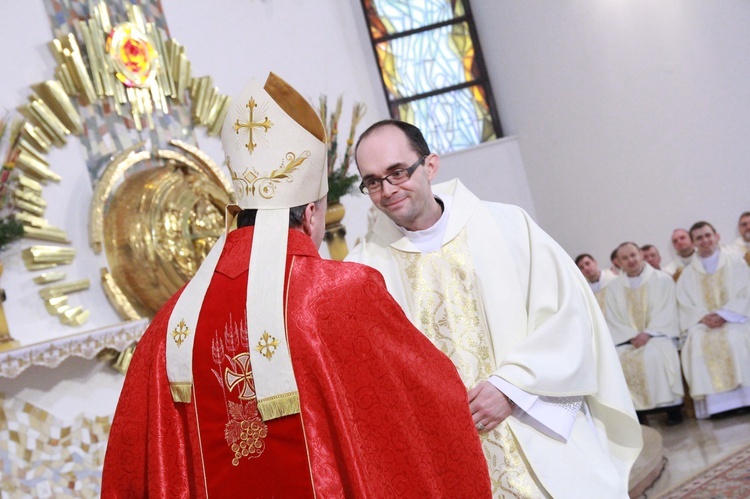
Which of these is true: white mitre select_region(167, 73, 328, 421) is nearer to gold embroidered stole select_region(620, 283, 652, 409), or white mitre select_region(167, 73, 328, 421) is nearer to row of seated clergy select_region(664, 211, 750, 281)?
gold embroidered stole select_region(620, 283, 652, 409)

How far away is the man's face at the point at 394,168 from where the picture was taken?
282 centimetres

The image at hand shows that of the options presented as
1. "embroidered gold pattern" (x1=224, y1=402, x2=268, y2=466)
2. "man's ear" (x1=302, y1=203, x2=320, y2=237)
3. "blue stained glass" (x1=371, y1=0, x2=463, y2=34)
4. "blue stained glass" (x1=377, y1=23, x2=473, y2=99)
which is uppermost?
"blue stained glass" (x1=371, y1=0, x2=463, y2=34)

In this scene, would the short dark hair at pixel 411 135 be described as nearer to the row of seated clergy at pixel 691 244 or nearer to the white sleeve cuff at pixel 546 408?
the white sleeve cuff at pixel 546 408

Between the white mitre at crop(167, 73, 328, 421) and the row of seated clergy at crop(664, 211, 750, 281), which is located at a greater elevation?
the white mitre at crop(167, 73, 328, 421)

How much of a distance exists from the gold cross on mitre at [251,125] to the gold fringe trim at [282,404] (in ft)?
2.03

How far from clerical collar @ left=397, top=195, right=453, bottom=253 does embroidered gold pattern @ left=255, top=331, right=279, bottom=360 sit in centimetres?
116

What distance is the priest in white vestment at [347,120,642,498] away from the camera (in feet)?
8.79

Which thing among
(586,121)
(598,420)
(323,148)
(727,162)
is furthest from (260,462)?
(586,121)

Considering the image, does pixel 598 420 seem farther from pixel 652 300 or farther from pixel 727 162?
pixel 727 162

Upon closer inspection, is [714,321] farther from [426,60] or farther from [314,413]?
[314,413]

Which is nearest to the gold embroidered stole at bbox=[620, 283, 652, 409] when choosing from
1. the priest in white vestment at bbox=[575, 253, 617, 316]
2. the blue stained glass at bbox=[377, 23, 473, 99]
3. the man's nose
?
the priest in white vestment at bbox=[575, 253, 617, 316]

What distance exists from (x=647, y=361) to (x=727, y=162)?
369 cm

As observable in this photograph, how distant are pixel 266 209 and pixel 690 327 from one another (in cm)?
712

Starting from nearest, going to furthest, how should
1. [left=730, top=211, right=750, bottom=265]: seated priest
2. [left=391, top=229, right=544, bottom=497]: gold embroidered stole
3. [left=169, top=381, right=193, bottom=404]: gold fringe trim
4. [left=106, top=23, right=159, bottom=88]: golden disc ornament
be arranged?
[left=169, top=381, right=193, bottom=404]: gold fringe trim, [left=391, top=229, right=544, bottom=497]: gold embroidered stole, [left=106, top=23, right=159, bottom=88]: golden disc ornament, [left=730, top=211, right=750, bottom=265]: seated priest
